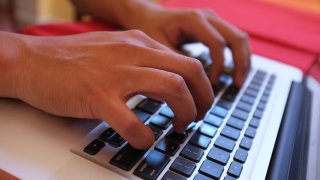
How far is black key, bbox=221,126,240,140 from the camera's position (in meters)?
0.43

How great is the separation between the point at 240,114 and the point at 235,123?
34mm

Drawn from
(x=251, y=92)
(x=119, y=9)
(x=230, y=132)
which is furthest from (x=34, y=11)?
(x=230, y=132)

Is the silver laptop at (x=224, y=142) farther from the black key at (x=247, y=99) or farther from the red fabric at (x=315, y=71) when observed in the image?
the red fabric at (x=315, y=71)

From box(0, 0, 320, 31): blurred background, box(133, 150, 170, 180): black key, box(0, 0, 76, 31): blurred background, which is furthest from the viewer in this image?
box(0, 0, 76, 31): blurred background

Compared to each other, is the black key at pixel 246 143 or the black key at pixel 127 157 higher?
the black key at pixel 246 143

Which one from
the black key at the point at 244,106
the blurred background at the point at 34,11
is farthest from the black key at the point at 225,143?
the blurred background at the point at 34,11

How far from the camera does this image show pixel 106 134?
15.0 inches

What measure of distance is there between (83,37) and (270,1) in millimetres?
739

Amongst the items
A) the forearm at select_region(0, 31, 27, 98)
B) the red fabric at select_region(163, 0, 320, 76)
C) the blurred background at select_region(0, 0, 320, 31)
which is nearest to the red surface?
the red fabric at select_region(163, 0, 320, 76)

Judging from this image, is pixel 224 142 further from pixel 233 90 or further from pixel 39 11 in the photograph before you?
pixel 39 11

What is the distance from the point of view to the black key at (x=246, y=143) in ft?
1.36

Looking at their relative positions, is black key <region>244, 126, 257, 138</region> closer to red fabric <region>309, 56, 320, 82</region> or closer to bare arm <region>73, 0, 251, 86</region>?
bare arm <region>73, 0, 251, 86</region>

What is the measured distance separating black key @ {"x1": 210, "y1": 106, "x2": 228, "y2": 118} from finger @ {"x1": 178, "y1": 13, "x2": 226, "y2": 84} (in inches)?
3.2

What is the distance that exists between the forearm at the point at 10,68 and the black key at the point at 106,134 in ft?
0.35
